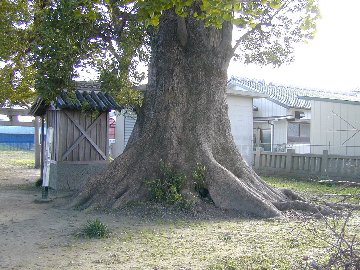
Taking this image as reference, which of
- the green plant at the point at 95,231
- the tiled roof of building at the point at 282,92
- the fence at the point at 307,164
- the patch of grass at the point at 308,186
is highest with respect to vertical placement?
the tiled roof of building at the point at 282,92

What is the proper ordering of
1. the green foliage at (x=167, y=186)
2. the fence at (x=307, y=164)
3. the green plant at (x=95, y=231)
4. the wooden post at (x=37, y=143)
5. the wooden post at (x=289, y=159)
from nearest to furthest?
the green plant at (x=95, y=231), the green foliage at (x=167, y=186), the fence at (x=307, y=164), the wooden post at (x=289, y=159), the wooden post at (x=37, y=143)

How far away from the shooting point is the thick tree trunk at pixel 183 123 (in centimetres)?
1088

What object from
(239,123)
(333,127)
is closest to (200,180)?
(333,127)

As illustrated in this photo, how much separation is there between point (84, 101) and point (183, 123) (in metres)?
4.12

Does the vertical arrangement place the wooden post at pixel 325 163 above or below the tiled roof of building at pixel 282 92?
below

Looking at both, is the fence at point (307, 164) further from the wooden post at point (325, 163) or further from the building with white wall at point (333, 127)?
the building with white wall at point (333, 127)

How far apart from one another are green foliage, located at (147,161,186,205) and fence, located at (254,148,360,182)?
8573mm

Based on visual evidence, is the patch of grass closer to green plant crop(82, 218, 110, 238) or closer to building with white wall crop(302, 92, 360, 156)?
building with white wall crop(302, 92, 360, 156)

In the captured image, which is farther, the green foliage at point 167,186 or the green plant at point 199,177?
the green plant at point 199,177

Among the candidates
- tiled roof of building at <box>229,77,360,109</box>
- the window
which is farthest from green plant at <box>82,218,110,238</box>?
the window

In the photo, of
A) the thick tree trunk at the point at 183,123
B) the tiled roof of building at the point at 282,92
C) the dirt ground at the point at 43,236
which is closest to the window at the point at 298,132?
the tiled roof of building at the point at 282,92

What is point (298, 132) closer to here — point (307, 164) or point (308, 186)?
point (307, 164)

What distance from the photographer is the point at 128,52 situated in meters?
12.0

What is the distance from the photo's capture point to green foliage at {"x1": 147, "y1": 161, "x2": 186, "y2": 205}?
10.4 m
